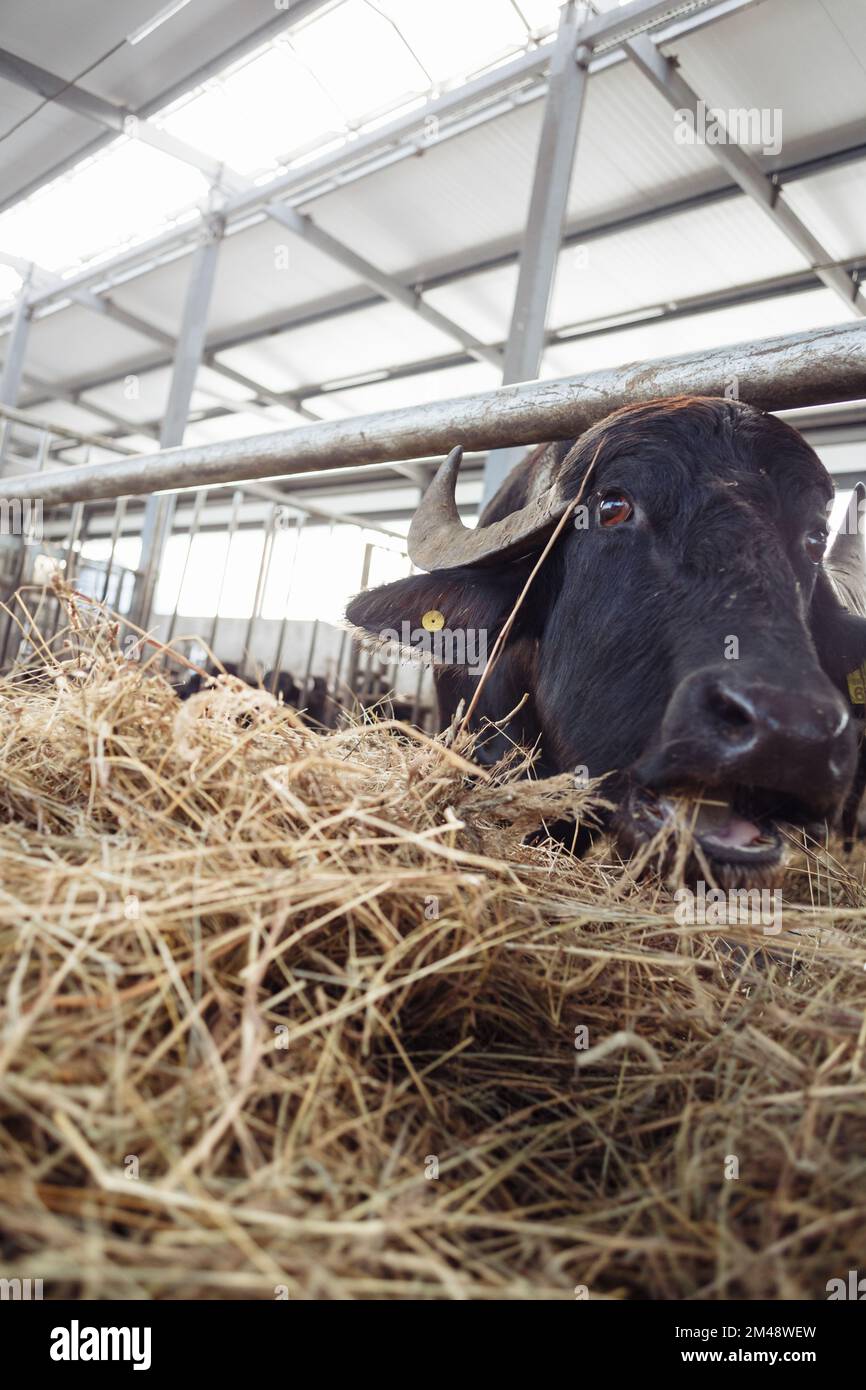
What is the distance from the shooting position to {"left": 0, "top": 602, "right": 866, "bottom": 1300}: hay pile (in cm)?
73

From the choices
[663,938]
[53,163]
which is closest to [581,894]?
[663,938]

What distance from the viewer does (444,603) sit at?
2.60 m

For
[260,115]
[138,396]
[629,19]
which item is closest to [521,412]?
[629,19]

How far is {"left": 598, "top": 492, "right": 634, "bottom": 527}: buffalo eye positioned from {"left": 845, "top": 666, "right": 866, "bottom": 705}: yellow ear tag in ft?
2.52

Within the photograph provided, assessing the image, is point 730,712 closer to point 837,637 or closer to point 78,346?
point 837,637

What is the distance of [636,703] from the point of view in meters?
1.99

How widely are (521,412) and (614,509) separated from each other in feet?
2.23

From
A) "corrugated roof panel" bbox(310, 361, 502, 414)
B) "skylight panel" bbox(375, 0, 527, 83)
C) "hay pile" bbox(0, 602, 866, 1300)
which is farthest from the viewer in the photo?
"corrugated roof panel" bbox(310, 361, 502, 414)

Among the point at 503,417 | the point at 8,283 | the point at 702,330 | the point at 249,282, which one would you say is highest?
the point at 8,283

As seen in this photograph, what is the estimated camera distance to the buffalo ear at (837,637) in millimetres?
2424

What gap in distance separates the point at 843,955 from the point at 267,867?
2.84 feet

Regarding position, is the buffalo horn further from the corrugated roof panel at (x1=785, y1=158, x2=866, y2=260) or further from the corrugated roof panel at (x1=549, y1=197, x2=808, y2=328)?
the corrugated roof panel at (x1=549, y1=197, x2=808, y2=328)

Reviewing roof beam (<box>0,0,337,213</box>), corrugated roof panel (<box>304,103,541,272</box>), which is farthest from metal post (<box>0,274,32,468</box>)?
corrugated roof panel (<box>304,103,541,272</box>)
